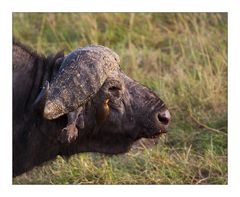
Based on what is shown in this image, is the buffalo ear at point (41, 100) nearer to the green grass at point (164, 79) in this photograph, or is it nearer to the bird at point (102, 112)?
the bird at point (102, 112)

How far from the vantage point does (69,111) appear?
5.18 m

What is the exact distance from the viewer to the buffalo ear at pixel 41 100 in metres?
5.05

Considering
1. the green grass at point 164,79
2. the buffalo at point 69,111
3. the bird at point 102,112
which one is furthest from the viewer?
the green grass at point 164,79

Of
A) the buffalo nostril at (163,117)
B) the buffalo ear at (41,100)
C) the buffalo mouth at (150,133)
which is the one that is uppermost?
the buffalo ear at (41,100)

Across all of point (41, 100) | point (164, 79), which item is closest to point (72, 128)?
point (41, 100)

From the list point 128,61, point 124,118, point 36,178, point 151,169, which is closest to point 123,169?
point 151,169

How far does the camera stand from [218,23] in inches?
400

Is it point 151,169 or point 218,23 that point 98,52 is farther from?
point 218,23

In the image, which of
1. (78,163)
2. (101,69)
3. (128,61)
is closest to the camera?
(101,69)

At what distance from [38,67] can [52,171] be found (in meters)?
1.67

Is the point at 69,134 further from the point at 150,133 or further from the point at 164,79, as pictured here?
the point at 164,79

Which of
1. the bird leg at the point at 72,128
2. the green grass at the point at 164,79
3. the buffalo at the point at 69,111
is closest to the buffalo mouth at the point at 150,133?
the buffalo at the point at 69,111

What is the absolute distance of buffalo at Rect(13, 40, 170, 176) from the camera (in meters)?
5.20

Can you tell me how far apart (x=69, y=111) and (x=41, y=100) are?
21cm
